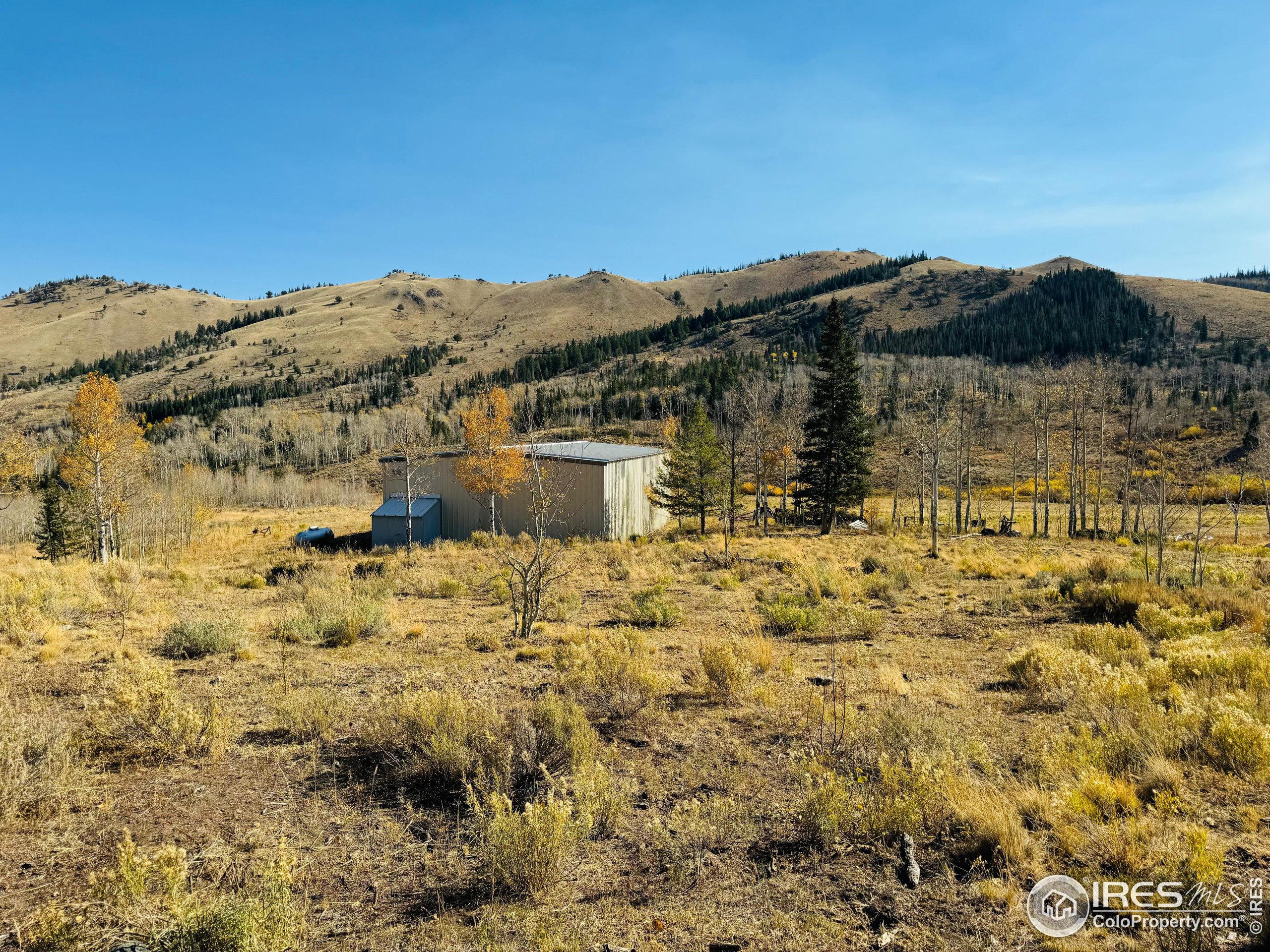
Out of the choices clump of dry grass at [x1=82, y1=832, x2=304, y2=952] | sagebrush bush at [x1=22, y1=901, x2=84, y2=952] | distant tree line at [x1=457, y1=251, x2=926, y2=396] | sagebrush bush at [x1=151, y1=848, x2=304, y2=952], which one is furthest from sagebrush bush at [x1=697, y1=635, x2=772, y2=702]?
distant tree line at [x1=457, y1=251, x2=926, y2=396]

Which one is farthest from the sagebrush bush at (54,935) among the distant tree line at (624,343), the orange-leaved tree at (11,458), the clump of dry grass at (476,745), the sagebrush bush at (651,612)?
the distant tree line at (624,343)

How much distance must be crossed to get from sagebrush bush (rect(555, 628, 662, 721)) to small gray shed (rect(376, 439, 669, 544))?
65.6ft

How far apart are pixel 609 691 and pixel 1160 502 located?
12.3m

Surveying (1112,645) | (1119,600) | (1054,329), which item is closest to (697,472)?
(1119,600)

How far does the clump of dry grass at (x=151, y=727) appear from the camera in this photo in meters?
5.52

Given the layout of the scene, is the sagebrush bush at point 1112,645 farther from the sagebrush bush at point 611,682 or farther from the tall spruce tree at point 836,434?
the tall spruce tree at point 836,434

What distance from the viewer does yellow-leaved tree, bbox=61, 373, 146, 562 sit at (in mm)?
26484

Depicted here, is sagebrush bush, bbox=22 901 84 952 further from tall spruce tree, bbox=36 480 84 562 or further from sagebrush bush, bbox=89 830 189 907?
tall spruce tree, bbox=36 480 84 562

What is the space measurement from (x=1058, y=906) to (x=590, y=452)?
97.7ft

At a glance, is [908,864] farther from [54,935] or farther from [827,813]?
[54,935]

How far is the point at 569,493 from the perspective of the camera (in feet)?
97.8

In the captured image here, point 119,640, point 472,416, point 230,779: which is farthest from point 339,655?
point 472,416

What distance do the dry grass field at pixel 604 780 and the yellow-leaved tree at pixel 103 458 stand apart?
20.3 m

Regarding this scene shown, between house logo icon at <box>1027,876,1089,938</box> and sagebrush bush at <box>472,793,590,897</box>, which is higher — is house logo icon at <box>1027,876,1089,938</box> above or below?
below
